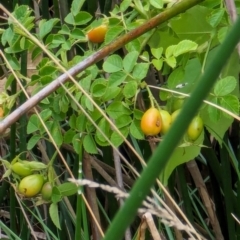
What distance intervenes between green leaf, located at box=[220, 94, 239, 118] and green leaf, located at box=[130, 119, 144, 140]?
10cm

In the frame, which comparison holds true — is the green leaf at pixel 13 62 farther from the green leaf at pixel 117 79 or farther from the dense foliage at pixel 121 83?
the green leaf at pixel 117 79

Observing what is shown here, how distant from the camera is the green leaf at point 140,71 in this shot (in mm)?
679

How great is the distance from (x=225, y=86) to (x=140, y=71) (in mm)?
99

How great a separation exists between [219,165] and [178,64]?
1.34 feet

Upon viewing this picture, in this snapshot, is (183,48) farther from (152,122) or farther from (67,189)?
(67,189)

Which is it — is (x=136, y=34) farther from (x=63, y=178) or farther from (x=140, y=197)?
(x=63, y=178)

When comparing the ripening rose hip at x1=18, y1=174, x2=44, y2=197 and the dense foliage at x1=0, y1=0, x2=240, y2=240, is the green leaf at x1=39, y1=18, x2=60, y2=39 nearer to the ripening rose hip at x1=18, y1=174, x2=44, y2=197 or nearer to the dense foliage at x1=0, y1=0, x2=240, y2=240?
the dense foliage at x1=0, y1=0, x2=240, y2=240

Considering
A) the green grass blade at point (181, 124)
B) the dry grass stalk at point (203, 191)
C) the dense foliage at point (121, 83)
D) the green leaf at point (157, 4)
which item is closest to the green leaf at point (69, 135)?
the dense foliage at point (121, 83)

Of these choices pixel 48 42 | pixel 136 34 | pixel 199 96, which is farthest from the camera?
pixel 48 42

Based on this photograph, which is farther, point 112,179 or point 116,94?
point 112,179

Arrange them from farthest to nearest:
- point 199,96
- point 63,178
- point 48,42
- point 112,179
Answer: point 63,178 → point 112,179 → point 48,42 → point 199,96

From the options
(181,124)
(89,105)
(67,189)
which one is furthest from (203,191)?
Result: (181,124)

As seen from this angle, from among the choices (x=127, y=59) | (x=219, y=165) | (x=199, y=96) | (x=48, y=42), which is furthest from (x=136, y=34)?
(x=219, y=165)

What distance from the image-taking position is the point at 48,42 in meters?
0.76
